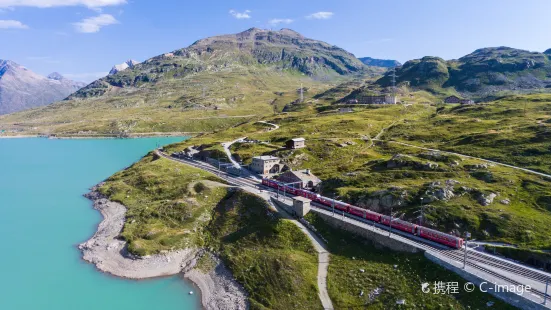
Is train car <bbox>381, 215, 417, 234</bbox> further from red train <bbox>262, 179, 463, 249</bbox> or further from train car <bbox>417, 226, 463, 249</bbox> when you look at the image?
train car <bbox>417, 226, 463, 249</bbox>

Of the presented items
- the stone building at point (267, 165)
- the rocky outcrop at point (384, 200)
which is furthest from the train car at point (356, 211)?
the stone building at point (267, 165)

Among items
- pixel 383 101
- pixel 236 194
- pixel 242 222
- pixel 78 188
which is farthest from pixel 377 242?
pixel 383 101

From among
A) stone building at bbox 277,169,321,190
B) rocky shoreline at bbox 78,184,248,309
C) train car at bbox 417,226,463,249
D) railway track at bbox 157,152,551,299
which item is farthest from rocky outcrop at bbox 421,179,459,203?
rocky shoreline at bbox 78,184,248,309

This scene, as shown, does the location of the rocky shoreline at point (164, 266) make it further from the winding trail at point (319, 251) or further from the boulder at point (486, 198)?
the boulder at point (486, 198)

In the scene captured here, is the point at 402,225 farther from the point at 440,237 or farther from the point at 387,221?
the point at 440,237

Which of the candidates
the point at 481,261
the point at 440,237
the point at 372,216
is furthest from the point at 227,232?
the point at 481,261

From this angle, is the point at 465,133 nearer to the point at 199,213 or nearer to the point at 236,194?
the point at 236,194
